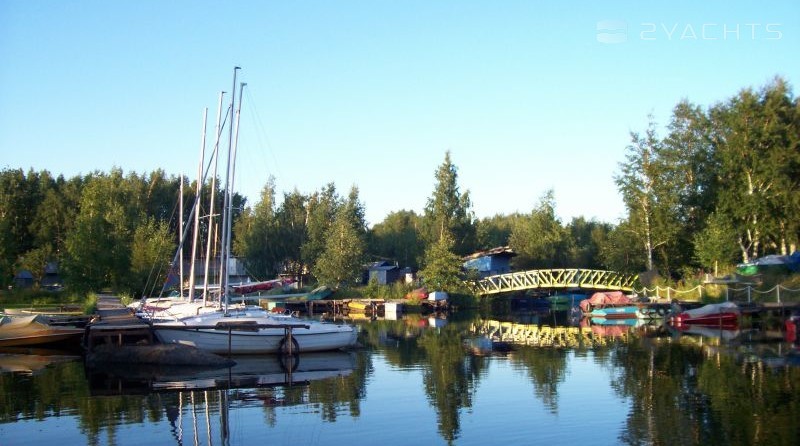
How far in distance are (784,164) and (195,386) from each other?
49.7 meters

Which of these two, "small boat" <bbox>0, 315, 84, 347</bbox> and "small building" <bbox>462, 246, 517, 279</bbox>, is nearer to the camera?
"small boat" <bbox>0, 315, 84, 347</bbox>

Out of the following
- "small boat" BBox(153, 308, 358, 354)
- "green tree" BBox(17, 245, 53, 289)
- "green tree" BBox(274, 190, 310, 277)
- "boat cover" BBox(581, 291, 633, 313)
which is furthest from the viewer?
"green tree" BBox(274, 190, 310, 277)

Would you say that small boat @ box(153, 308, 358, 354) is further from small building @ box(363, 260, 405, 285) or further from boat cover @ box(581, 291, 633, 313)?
small building @ box(363, 260, 405, 285)

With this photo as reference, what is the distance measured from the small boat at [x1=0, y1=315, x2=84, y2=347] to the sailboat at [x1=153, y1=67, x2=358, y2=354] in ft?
18.4

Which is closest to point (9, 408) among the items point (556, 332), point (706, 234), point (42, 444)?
point (42, 444)

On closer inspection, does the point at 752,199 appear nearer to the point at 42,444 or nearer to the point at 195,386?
the point at 195,386

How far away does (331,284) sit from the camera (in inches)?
2891

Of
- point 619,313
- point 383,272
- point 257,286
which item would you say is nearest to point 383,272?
point 383,272

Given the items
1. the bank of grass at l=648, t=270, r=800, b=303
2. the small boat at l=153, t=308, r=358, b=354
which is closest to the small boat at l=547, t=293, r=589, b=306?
the bank of grass at l=648, t=270, r=800, b=303

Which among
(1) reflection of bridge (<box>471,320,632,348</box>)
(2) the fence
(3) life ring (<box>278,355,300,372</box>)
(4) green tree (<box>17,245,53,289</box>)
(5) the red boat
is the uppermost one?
(4) green tree (<box>17,245,53,289</box>)

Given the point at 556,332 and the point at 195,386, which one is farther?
the point at 556,332

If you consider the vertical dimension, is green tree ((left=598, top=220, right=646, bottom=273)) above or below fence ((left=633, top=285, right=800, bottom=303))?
above

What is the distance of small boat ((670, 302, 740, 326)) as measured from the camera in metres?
44.1

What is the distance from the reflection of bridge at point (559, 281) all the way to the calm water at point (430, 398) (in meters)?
31.7
